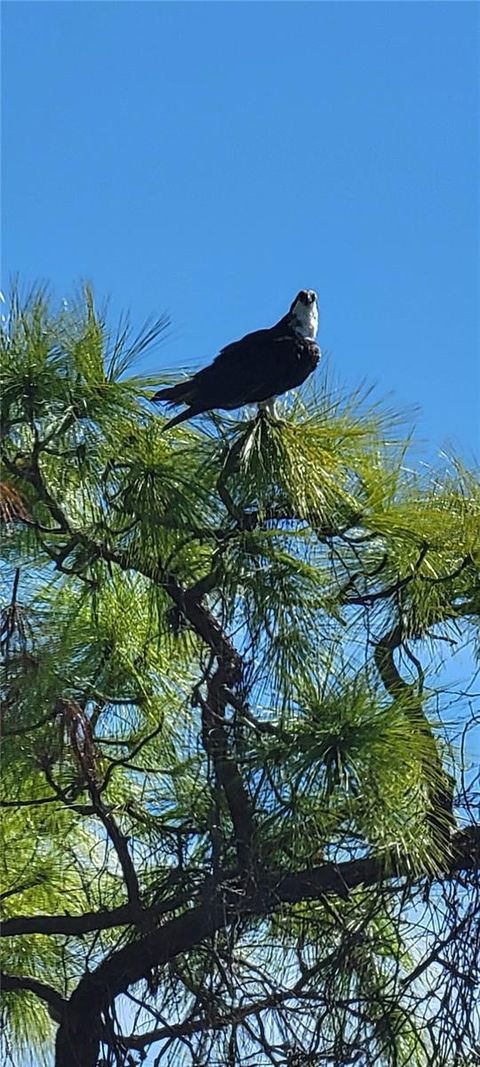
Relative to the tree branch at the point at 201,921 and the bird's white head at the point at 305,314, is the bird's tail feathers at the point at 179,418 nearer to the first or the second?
the bird's white head at the point at 305,314

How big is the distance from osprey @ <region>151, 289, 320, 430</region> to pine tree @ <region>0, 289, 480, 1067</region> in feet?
0.10

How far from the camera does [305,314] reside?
1.51 meters

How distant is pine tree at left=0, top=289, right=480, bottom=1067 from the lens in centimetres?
118

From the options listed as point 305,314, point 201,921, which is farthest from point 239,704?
point 305,314

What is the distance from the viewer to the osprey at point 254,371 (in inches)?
51.9

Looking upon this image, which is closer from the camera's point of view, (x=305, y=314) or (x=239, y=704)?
(x=239, y=704)

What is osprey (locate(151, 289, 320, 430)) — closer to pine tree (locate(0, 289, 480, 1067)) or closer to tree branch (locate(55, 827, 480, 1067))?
→ pine tree (locate(0, 289, 480, 1067))

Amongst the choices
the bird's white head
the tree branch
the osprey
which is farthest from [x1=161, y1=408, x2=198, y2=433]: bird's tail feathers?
the tree branch

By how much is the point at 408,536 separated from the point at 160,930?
39cm

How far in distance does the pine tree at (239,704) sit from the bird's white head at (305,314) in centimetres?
13

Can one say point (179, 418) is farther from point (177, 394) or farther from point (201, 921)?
point (201, 921)

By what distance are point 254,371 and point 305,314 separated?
0.58 ft

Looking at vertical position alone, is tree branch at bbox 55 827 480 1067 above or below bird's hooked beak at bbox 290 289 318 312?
below

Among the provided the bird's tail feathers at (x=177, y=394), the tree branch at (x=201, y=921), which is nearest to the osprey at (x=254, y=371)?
the bird's tail feathers at (x=177, y=394)
